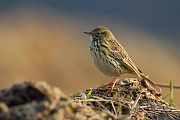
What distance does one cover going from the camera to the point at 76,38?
1644 inches

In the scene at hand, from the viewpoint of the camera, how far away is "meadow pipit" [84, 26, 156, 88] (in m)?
9.90

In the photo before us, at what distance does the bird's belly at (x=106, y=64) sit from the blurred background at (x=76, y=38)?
13020 mm

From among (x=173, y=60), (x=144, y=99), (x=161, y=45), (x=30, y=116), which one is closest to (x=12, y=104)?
(x=30, y=116)

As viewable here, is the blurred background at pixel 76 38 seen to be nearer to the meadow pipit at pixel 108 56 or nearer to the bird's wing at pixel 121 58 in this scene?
the meadow pipit at pixel 108 56

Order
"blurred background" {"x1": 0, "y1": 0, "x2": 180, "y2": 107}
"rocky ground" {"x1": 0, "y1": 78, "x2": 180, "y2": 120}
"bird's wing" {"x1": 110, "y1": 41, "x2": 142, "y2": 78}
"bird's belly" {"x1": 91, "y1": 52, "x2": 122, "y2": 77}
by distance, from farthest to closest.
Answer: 1. "blurred background" {"x1": 0, "y1": 0, "x2": 180, "y2": 107}
2. "bird's wing" {"x1": 110, "y1": 41, "x2": 142, "y2": 78}
3. "bird's belly" {"x1": 91, "y1": 52, "x2": 122, "y2": 77}
4. "rocky ground" {"x1": 0, "y1": 78, "x2": 180, "y2": 120}

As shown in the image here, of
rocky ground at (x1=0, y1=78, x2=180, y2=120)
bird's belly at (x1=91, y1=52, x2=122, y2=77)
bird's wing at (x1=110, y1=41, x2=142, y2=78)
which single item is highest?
bird's wing at (x1=110, y1=41, x2=142, y2=78)

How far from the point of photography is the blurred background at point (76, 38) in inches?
1214

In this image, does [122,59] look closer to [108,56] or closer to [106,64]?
[108,56]

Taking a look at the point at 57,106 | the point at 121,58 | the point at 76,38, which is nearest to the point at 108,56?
the point at 121,58

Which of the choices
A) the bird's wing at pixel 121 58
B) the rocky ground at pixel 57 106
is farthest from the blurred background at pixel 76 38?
the rocky ground at pixel 57 106

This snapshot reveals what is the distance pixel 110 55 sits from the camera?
1011cm

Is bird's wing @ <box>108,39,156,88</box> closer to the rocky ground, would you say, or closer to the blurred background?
the rocky ground

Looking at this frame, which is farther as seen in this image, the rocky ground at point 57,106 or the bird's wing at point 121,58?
the bird's wing at point 121,58

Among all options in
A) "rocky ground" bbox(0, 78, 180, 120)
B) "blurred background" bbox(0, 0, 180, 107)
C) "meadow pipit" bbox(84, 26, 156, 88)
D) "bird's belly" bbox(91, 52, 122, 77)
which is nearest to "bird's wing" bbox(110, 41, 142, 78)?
"meadow pipit" bbox(84, 26, 156, 88)
